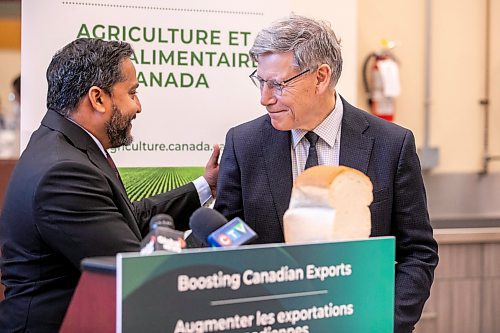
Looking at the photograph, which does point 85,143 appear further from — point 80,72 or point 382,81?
point 382,81

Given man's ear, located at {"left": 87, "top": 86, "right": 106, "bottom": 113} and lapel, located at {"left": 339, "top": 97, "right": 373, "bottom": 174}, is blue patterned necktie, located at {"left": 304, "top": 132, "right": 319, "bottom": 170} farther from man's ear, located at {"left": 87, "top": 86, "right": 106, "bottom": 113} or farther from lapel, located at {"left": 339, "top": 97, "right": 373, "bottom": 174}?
man's ear, located at {"left": 87, "top": 86, "right": 106, "bottom": 113}

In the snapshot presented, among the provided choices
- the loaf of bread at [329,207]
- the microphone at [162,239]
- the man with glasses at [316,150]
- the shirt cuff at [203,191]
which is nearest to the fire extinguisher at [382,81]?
the shirt cuff at [203,191]

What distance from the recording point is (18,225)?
5.85ft

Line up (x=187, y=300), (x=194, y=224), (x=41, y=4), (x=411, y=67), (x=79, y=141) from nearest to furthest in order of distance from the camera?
1. (x=187, y=300)
2. (x=194, y=224)
3. (x=79, y=141)
4. (x=41, y=4)
5. (x=411, y=67)

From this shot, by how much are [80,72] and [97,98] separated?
0.26ft

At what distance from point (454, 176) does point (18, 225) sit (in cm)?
317

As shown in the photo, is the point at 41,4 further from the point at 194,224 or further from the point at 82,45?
the point at 194,224

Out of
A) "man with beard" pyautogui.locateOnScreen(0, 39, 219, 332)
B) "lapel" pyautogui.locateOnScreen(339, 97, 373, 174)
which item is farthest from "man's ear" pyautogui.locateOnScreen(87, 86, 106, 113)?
"lapel" pyautogui.locateOnScreen(339, 97, 373, 174)

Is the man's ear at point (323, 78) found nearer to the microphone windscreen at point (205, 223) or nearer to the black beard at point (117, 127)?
Result: the black beard at point (117, 127)

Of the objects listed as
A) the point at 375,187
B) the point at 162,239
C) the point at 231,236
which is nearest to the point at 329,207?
the point at 231,236

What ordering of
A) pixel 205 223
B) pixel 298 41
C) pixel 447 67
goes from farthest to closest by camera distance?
pixel 447 67, pixel 298 41, pixel 205 223

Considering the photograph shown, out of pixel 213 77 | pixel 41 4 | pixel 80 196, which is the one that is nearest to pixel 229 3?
pixel 213 77

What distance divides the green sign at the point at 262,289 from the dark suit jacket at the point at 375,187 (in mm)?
531

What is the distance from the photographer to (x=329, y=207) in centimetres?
137
